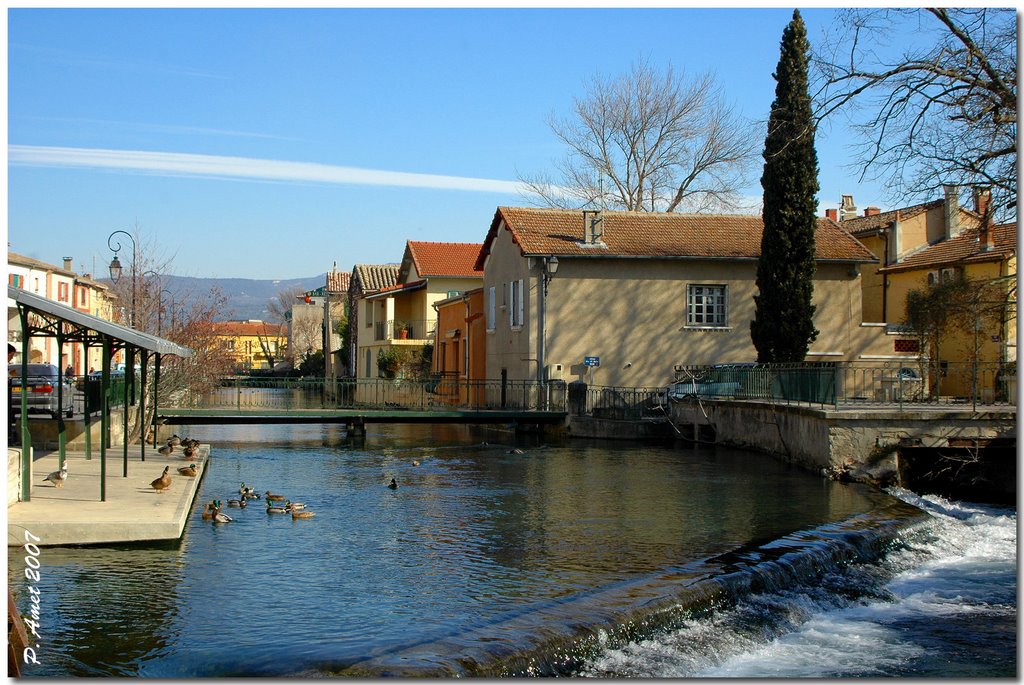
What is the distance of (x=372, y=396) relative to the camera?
3334cm

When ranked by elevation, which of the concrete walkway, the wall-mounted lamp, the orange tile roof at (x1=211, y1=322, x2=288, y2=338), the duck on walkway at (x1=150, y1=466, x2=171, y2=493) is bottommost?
the concrete walkway

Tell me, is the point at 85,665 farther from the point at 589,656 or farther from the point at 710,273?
the point at 710,273

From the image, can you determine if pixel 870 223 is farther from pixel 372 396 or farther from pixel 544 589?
pixel 544 589

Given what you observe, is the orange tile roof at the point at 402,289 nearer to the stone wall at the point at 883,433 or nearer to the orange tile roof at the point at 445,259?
the orange tile roof at the point at 445,259

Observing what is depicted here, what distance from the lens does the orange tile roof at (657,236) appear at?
3238 centimetres

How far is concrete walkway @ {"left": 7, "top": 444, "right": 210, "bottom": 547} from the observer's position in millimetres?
11867

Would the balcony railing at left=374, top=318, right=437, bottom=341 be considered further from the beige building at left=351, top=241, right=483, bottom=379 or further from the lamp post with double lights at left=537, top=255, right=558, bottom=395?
the lamp post with double lights at left=537, top=255, right=558, bottom=395

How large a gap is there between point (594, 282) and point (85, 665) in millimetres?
25343

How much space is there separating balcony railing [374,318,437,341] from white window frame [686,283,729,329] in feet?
56.1

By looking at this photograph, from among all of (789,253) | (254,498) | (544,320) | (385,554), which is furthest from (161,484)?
(789,253)

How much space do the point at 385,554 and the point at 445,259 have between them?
3790cm

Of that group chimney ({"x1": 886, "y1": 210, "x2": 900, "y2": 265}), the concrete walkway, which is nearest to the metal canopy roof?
the concrete walkway

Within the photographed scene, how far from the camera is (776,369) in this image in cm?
2395

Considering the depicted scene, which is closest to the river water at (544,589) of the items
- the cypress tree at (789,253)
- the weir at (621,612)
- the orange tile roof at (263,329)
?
the weir at (621,612)
